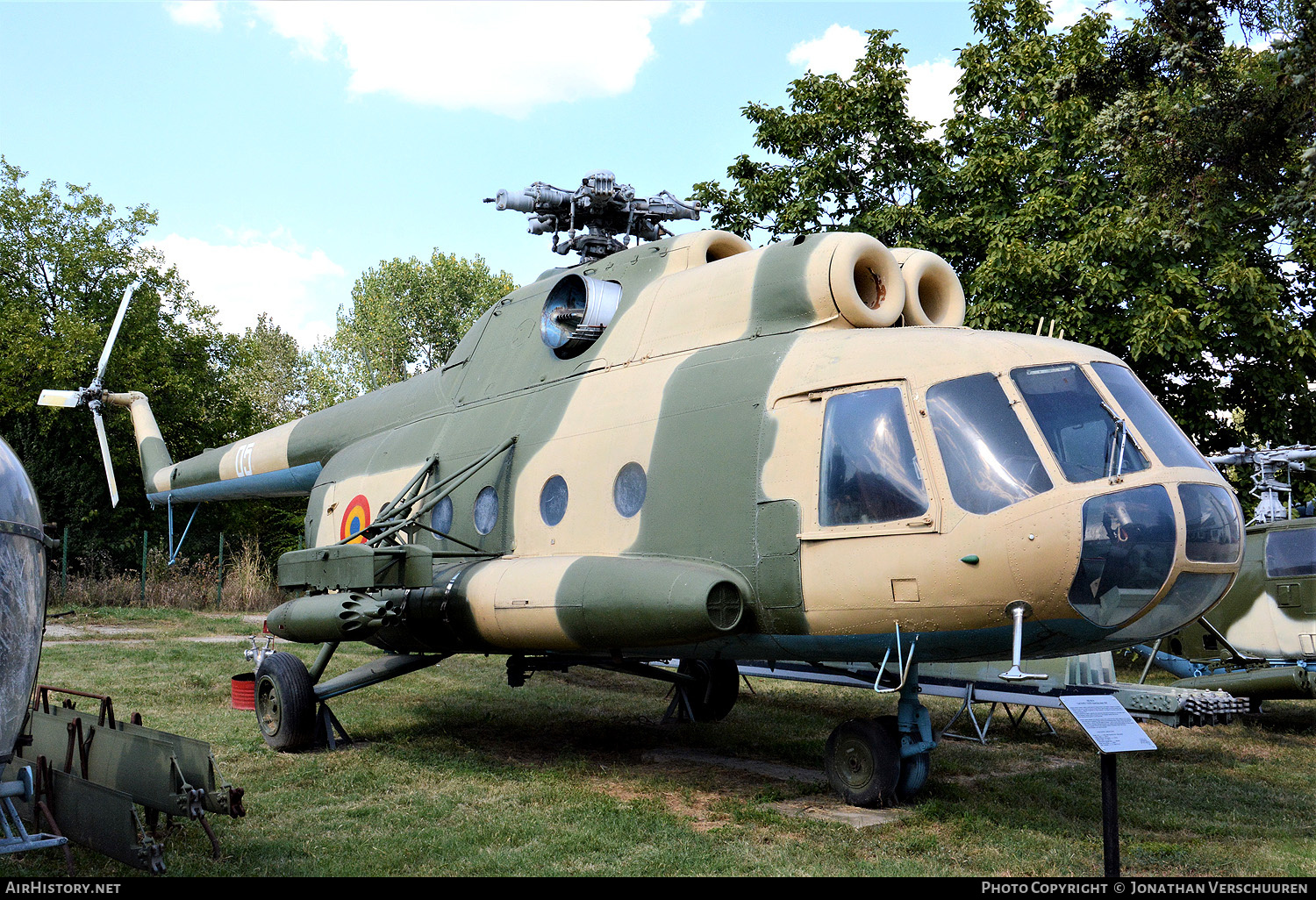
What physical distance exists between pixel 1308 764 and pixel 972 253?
434 inches

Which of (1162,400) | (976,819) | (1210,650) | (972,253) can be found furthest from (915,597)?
(972,253)

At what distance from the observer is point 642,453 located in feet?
23.6

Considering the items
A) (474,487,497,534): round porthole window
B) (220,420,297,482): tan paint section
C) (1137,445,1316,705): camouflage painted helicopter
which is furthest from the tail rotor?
(1137,445,1316,705): camouflage painted helicopter

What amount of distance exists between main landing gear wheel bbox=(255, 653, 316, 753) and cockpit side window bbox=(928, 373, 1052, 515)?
6.08 meters

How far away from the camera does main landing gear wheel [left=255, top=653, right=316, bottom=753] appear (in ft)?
29.2

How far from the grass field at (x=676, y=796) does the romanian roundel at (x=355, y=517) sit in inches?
77.7

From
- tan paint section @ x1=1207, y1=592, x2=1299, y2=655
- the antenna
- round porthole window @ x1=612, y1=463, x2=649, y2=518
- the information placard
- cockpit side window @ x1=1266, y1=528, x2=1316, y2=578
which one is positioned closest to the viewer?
the information placard

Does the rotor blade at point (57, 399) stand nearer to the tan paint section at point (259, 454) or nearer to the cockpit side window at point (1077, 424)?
the tan paint section at point (259, 454)

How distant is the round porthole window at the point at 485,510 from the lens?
27.6ft

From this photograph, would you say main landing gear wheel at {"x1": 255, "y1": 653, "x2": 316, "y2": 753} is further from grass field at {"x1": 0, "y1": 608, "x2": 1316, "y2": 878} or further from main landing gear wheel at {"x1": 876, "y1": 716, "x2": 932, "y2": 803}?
main landing gear wheel at {"x1": 876, "y1": 716, "x2": 932, "y2": 803}

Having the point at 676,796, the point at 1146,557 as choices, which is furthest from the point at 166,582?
the point at 1146,557

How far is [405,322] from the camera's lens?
5147 cm

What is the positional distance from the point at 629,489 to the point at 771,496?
125cm

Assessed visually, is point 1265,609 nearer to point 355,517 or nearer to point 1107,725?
point 1107,725
